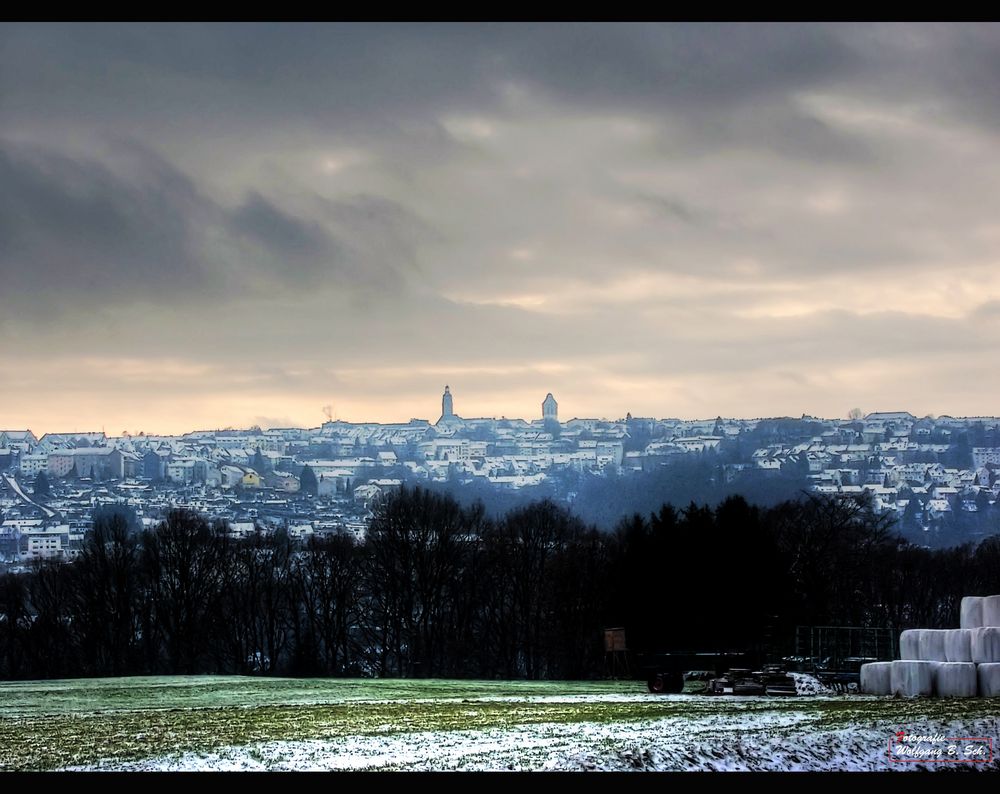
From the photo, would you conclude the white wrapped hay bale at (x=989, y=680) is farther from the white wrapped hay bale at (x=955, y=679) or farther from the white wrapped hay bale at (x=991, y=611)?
the white wrapped hay bale at (x=991, y=611)

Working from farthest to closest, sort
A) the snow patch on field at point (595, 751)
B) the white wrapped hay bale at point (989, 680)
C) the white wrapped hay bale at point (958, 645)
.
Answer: the white wrapped hay bale at point (958, 645), the white wrapped hay bale at point (989, 680), the snow patch on field at point (595, 751)

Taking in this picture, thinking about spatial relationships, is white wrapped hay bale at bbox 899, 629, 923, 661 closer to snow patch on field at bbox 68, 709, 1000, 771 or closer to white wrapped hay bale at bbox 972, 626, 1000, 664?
white wrapped hay bale at bbox 972, 626, 1000, 664

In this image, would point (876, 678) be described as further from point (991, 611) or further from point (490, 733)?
point (490, 733)

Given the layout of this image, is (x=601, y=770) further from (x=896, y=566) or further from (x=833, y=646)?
(x=896, y=566)

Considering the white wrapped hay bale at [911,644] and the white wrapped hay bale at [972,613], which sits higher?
the white wrapped hay bale at [972,613]

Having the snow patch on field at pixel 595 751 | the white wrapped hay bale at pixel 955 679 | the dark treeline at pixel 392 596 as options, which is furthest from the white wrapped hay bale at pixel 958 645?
the dark treeline at pixel 392 596
